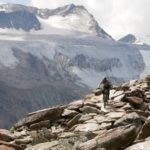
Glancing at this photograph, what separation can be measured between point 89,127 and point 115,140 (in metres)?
8.86

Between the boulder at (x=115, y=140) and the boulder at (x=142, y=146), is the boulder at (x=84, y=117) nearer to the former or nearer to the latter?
the boulder at (x=115, y=140)

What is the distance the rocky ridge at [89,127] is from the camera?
20.0m

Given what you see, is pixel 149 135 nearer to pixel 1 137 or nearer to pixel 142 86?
pixel 1 137

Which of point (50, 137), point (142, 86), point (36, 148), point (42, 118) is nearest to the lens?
point (36, 148)

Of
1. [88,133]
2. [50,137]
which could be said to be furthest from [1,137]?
[88,133]

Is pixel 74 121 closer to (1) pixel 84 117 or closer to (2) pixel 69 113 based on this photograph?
(1) pixel 84 117

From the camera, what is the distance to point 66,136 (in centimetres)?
2595

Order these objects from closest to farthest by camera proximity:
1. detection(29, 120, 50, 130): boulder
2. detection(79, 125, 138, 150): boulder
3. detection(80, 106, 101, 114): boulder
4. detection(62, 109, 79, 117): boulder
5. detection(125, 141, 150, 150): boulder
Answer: detection(125, 141, 150, 150): boulder → detection(79, 125, 138, 150): boulder → detection(29, 120, 50, 130): boulder → detection(80, 106, 101, 114): boulder → detection(62, 109, 79, 117): boulder

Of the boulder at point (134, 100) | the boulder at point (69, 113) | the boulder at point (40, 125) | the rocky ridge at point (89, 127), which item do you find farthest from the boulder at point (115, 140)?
the boulder at point (134, 100)

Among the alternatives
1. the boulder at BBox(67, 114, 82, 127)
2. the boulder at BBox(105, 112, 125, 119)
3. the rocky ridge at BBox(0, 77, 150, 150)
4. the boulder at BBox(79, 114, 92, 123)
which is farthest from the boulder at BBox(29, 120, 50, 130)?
the boulder at BBox(105, 112, 125, 119)

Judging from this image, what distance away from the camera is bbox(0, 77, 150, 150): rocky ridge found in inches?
789

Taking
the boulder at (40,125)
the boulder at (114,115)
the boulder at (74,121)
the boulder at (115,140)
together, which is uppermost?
the boulder at (115,140)

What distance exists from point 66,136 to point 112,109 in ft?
26.5

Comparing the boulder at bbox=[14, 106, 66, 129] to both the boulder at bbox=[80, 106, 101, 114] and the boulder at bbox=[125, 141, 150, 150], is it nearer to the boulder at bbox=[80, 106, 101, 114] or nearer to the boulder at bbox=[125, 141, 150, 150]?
the boulder at bbox=[80, 106, 101, 114]
